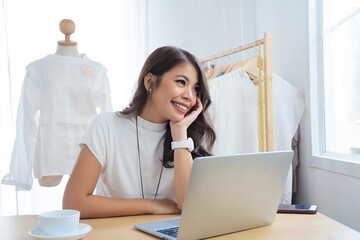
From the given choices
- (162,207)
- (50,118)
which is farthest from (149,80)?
(50,118)

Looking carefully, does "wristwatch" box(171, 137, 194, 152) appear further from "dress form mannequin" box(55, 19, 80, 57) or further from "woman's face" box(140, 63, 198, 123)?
"dress form mannequin" box(55, 19, 80, 57)

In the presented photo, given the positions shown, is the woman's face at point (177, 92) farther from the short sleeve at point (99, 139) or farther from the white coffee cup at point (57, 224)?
the white coffee cup at point (57, 224)

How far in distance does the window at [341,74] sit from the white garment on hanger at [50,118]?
1.26m

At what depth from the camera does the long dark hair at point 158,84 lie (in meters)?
1.37

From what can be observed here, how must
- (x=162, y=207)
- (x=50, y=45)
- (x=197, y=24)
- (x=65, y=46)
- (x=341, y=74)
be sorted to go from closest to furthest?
1. (x=162, y=207)
2. (x=341, y=74)
3. (x=65, y=46)
4. (x=50, y=45)
5. (x=197, y=24)

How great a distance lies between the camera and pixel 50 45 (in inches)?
92.6

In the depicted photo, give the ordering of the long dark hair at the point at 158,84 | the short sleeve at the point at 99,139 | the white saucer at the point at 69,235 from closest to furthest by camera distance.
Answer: the white saucer at the point at 69,235 → the short sleeve at the point at 99,139 → the long dark hair at the point at 158,84

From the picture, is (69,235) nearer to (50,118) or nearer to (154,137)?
(154,137)

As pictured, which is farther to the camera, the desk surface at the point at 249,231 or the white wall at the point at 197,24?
the white wall at the point at 197,24

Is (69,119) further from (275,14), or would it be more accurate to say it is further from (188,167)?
(275,14)

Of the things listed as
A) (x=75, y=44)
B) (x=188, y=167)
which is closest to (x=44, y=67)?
(x=75, y=44)

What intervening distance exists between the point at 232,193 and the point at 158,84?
650 millimetres

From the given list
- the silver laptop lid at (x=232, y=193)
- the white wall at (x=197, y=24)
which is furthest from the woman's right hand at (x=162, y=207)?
the white wall at (x=197, y=24)

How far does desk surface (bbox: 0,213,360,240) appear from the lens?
0.88m
